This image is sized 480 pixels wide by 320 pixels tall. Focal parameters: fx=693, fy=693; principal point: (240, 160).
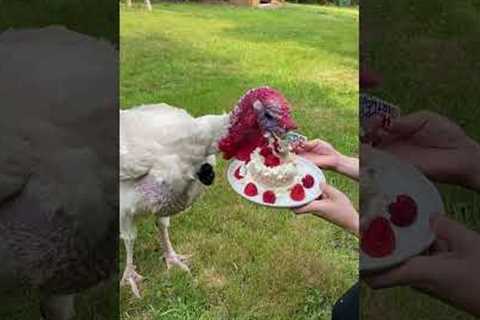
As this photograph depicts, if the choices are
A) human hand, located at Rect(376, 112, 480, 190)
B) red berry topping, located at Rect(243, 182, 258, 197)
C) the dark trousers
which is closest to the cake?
red berry topping, located at Rect(243, 182, 258, 197)

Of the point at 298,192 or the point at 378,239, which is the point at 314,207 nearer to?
the point at 298,192

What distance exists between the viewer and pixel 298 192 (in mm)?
790

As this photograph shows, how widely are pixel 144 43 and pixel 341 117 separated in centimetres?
27

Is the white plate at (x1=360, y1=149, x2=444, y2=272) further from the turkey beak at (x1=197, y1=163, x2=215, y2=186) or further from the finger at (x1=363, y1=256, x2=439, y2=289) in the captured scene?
the turkey beak at (x1=197, y1=163, x2=215, y2=186)

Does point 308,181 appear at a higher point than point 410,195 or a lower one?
lower

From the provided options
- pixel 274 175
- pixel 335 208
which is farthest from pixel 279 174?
pixel 335 208

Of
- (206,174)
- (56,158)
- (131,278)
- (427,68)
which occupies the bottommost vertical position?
(131,278)

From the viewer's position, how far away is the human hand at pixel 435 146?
0.47 m

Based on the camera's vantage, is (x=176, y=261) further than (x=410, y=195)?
Yes

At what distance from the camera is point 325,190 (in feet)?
2.48

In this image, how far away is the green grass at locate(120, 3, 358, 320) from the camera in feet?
2.81

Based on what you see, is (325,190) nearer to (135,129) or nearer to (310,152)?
(310,152)

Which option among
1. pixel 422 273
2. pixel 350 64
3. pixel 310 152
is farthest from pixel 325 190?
pixel 422 273

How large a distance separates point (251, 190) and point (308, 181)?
9cm
